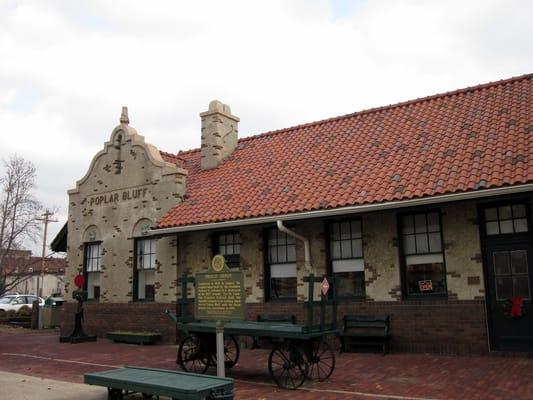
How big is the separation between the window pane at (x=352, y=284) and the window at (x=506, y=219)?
3.08 meters

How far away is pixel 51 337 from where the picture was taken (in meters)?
18.8

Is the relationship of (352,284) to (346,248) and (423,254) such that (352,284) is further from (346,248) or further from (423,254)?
(423,254)

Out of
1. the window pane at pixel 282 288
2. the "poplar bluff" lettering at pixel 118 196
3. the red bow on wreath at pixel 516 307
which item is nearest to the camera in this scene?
the red bow on wreath at pixel 516 307

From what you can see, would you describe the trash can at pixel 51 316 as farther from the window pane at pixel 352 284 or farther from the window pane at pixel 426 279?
the window pane at pixel 426 279

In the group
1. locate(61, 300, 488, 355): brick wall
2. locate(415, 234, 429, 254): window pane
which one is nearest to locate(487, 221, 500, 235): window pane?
locate(415, 234, 429, 254): window pane

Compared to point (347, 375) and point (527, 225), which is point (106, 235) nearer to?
point (347, 375)

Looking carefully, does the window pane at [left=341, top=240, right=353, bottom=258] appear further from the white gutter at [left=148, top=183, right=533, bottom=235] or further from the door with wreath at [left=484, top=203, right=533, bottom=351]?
the door with wreath at [left=484, top=203, right=533, bottom=351]

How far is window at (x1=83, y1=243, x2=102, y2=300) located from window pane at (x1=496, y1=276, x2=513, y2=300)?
12.3 meters

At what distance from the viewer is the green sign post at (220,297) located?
27.0 feet

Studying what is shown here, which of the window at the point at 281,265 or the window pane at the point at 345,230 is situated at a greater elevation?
the window pane at the point at 345,230

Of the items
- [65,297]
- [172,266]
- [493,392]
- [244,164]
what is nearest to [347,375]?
[493,392]

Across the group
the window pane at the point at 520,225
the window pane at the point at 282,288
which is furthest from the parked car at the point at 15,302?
the window pane at the point at 520,225

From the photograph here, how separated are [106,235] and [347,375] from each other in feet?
35.2

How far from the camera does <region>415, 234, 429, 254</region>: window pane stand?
1190cm
